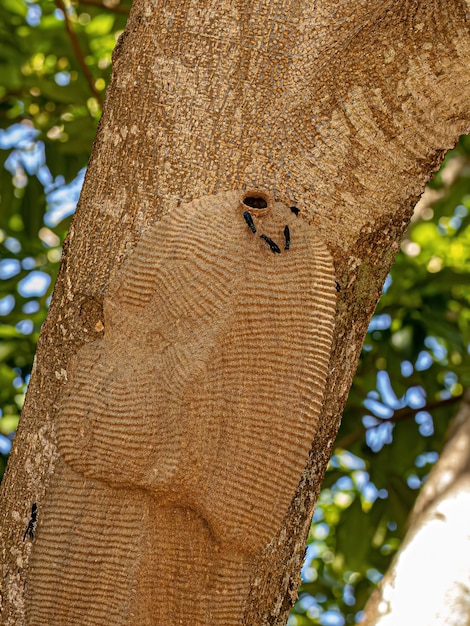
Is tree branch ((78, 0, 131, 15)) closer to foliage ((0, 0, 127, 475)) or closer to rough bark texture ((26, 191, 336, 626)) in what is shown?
foliage ((0, 0, 127, 475))

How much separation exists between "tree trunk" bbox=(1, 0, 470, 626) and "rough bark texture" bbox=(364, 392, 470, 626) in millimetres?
551

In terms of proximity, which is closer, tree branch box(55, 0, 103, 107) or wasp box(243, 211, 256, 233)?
wasp box(243, 211, 256, 233)

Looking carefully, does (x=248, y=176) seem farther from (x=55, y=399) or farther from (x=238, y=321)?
(x=55, y=399)

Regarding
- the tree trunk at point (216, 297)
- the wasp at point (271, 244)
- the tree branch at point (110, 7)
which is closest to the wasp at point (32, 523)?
the tree trunk at point (216, 297)

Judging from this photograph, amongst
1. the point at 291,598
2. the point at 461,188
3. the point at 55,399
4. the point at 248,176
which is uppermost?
the point at 248,176

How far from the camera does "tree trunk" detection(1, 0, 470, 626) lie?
0.86 metres

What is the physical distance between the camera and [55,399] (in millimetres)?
932

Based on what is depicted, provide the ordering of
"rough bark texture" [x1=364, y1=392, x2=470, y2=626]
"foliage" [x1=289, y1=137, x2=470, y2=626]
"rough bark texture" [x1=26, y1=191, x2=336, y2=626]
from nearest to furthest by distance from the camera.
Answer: "rough bark texture" [x1=26, y1=191, x2=336, y2=626] < "rough bark texture" [x1=364, y1=392, x2=470, y2=626] < "foliage" [x1=289, y1=137, x2=470, y2=626]

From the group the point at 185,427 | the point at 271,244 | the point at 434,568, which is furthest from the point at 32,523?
the point at 434,568

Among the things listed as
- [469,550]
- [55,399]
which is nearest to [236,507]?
[55,399]

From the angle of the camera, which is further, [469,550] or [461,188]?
[461,188]

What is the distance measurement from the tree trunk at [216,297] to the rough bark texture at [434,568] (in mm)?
551

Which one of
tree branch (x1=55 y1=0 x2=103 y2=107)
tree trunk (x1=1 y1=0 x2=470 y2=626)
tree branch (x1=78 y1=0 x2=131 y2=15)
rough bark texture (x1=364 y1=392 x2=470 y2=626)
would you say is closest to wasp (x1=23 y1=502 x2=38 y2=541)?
tree trunk (x1=1 y1=0 x2=470 y2=626)

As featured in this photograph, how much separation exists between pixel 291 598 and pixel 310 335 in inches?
11.8
